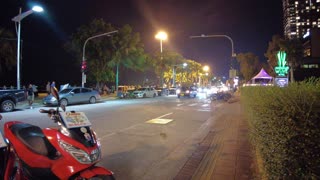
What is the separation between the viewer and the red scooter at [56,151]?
13.3 ft

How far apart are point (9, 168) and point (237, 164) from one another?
4.44 metres

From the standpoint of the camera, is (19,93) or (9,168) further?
(19,93)

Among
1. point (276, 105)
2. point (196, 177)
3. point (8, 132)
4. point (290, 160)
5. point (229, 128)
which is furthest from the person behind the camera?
point (229, 128)

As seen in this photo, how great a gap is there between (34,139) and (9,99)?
56.5ft

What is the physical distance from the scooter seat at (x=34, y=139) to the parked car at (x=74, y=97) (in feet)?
67.4

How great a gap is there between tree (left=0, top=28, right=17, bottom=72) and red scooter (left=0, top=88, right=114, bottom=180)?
34906mm

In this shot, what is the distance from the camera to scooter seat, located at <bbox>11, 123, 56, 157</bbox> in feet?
14.2

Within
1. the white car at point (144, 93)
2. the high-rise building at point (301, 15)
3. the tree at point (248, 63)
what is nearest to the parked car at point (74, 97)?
the white car at point (144, 93)

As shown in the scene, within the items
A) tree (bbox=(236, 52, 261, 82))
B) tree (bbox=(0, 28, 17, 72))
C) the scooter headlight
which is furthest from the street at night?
tree (bbox=(236, 52, 261, 82))

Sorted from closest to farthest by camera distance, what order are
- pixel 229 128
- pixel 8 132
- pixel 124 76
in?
1. pixel 8 132
2. pixel 229 128
3. pixel 124 76

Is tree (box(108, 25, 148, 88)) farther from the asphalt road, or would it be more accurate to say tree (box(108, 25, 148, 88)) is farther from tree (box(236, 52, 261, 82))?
tree (box(236, 52, 261, 82))

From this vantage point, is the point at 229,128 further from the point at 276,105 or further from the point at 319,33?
the point at 319,33

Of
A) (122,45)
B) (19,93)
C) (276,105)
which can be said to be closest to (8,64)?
(122,45)

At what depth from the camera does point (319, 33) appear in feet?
331
